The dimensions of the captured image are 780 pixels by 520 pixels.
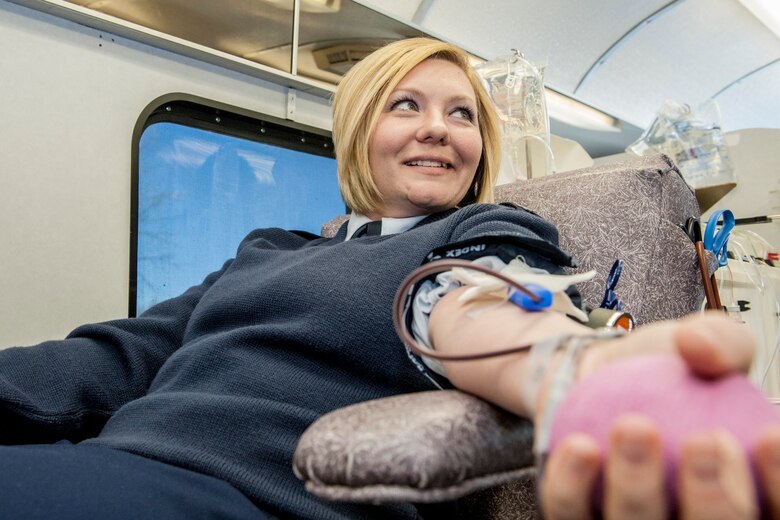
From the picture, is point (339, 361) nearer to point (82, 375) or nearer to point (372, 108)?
point (82, 375)

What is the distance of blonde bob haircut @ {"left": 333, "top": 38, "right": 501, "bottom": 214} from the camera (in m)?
1.31

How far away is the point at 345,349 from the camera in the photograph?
3.03 ft

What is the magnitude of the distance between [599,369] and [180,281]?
1.97 meters

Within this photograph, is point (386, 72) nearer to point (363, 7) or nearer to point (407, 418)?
Result: point (407, 418)

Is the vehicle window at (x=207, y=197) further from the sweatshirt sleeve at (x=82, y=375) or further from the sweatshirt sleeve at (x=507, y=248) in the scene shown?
the sweatshirt sleeve at (x=507, y=248)

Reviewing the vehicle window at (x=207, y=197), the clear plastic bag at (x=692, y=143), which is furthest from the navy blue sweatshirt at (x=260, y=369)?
the clear plastic bag at (x=692, y=143)

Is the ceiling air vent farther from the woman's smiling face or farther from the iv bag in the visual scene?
the woman's smiling face

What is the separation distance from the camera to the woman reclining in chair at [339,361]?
1.04 feet

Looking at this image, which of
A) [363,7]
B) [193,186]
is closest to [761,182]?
[363,7]

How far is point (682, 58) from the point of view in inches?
197

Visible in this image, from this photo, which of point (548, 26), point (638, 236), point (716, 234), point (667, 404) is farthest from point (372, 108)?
point (548, 26)

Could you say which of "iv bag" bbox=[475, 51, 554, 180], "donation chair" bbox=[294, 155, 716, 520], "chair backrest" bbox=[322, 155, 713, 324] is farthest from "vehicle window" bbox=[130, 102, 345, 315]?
"chair backrest" bbox=[322, 155, 713, 324]

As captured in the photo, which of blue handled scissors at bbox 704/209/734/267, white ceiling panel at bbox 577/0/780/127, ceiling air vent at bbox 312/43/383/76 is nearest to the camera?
blue handled scissors at bbox 704/209/734/267

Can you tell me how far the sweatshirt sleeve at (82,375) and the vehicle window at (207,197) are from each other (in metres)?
0.78
